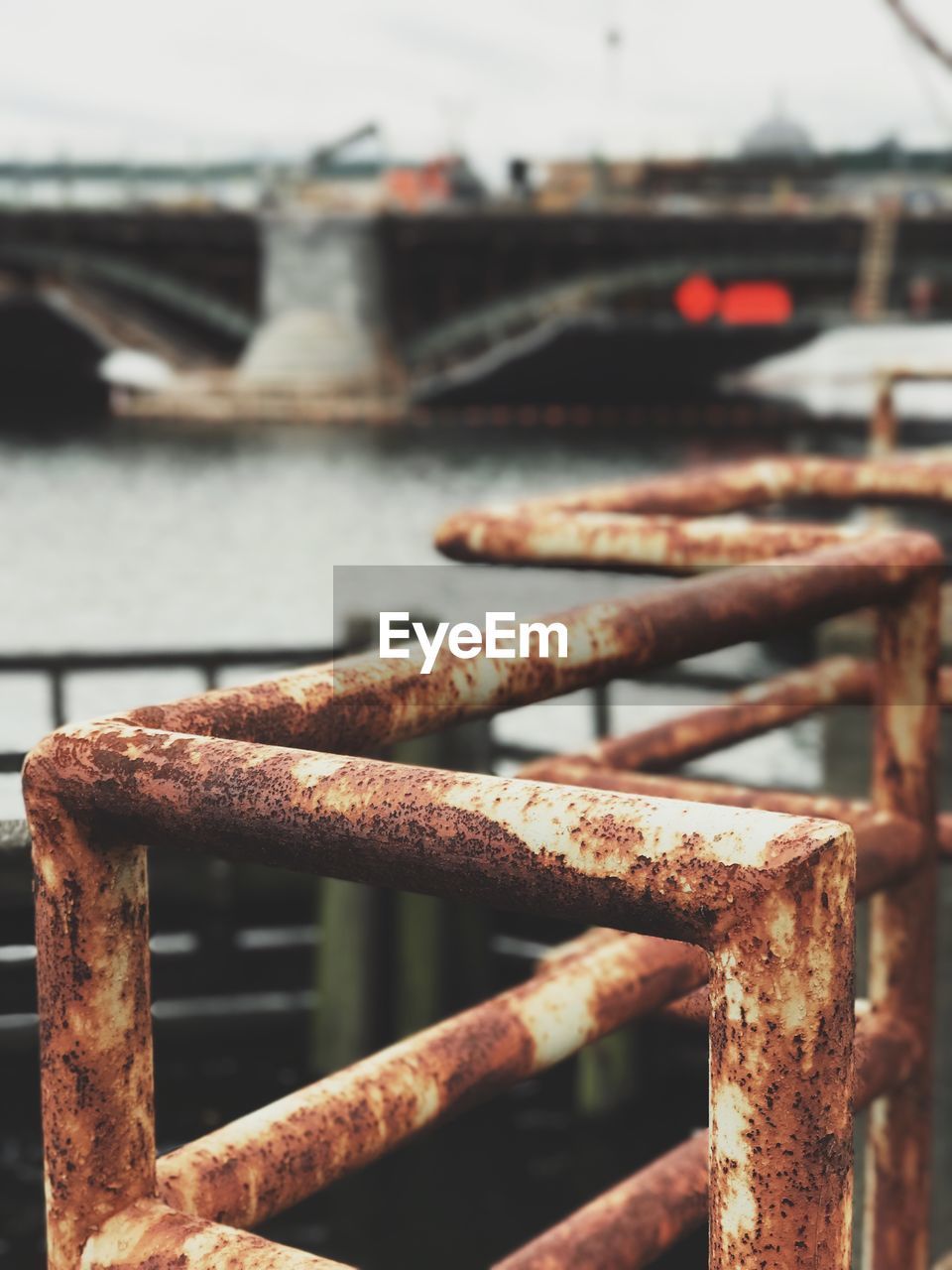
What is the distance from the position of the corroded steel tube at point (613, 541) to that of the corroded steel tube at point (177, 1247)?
102 cm

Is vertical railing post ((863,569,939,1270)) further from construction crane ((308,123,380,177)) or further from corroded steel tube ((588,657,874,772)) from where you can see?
construction crane ((308,123,380,177))

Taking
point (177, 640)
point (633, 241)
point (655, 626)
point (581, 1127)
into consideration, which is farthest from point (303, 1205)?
point (633, 241)

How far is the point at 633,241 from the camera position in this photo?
57.0m

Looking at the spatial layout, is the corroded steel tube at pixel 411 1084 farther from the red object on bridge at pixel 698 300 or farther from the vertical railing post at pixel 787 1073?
the red object on bridge at pixel 698 300

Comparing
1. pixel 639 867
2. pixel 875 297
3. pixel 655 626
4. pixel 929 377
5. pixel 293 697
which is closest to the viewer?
pixel 639 867

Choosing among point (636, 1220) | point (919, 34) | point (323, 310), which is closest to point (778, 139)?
point (323, 310)

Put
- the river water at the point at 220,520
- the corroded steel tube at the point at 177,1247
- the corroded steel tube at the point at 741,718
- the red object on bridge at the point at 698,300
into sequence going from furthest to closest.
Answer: the red object on bridge at the point at 698,300 → the river water at the point at 220,520 → the corroded steel tube at the point at 741,718 → the corroded steel tube at the point at 177,1247

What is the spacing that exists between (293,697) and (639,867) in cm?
45

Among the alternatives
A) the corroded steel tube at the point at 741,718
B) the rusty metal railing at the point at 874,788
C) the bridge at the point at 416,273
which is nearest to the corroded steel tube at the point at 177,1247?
the rusty metal railing at the point at 874,788

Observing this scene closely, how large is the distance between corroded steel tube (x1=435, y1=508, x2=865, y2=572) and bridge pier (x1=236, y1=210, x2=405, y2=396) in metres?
56.2

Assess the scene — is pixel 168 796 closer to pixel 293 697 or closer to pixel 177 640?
pixel 293 697

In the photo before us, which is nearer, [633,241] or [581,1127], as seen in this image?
[581,1127]

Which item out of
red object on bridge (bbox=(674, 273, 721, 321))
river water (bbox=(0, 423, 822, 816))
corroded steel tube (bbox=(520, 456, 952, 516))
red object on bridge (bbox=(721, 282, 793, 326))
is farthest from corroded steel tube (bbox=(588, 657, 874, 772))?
red object on bridge (bbox=(721, 282, 793, 326))

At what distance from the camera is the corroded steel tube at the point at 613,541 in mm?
2021
